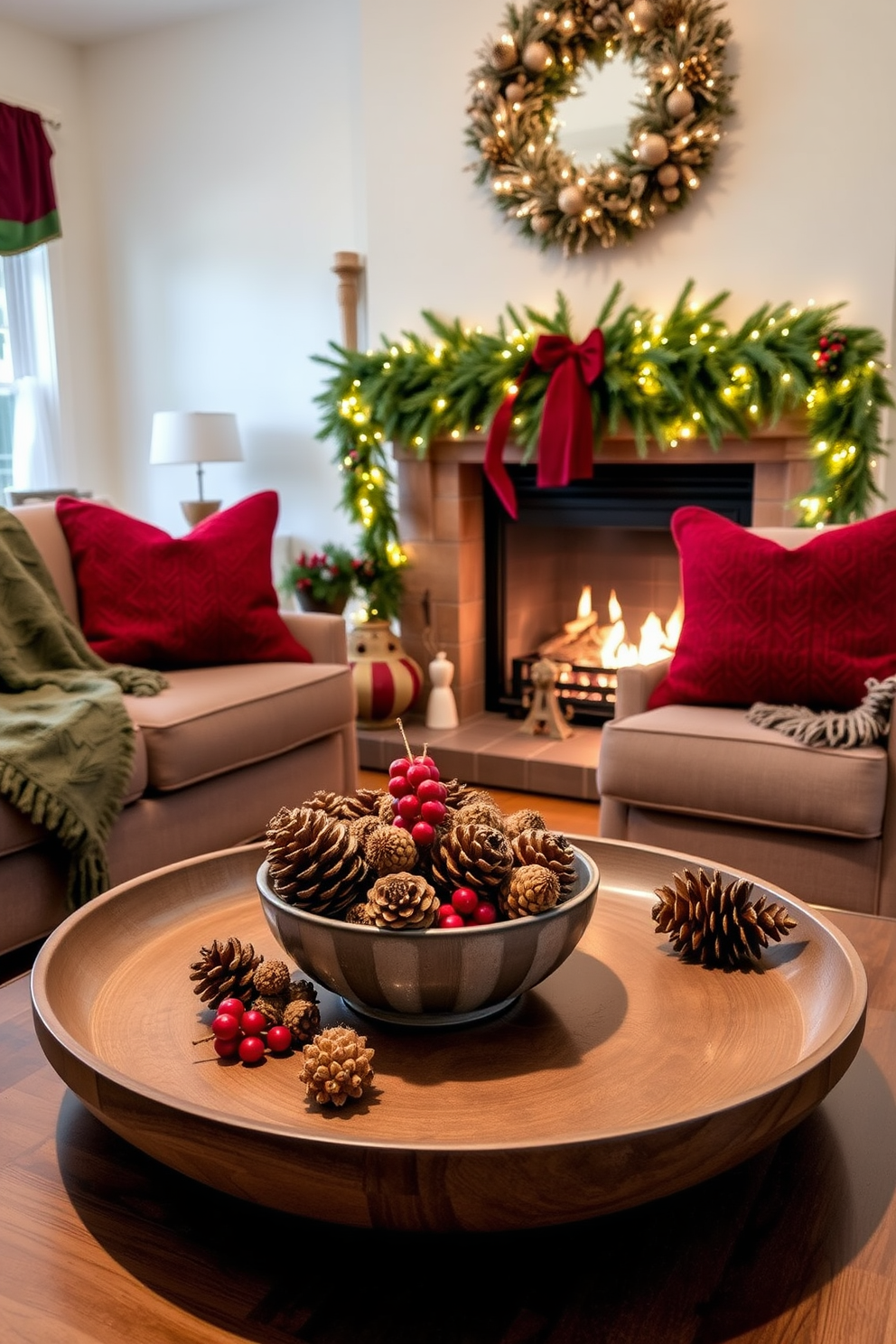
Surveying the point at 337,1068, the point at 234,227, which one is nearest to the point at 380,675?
the point at 234,227

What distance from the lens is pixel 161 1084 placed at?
94cm

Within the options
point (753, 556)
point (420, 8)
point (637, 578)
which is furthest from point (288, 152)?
point (753, 556)

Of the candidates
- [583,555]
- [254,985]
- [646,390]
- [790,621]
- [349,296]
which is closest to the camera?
[254,985]

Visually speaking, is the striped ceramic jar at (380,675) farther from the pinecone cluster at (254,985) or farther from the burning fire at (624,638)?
the pinecone cluster at (254,985)

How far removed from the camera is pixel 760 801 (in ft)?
7.08

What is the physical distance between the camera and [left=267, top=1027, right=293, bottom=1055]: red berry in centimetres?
98

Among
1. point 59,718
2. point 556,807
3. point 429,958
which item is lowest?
point 556,807

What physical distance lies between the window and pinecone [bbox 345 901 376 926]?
4375 mm

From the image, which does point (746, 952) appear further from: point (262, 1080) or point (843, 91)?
point (843, 91)

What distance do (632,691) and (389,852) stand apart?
1.56 m

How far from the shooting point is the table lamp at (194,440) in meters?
4.26

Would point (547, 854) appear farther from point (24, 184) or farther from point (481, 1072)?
point (24, 184)

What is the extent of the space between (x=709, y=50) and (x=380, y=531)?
1.69 m

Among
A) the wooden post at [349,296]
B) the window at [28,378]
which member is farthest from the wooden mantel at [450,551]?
the window at [28,378]
